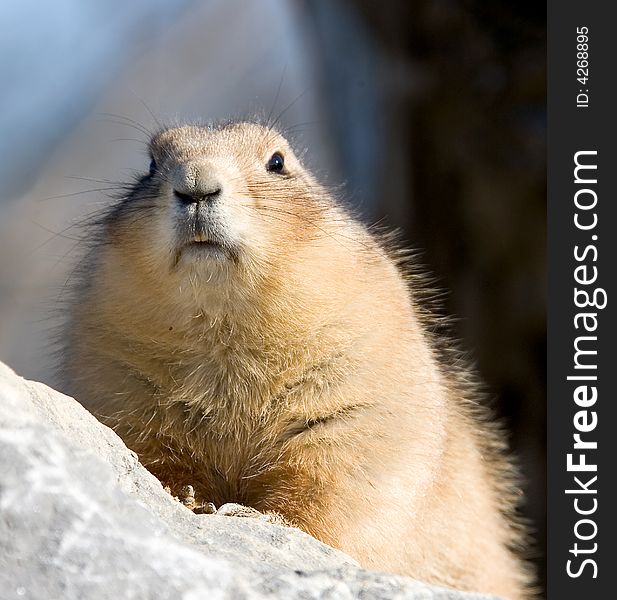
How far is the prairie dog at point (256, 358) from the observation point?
4609 millimetres

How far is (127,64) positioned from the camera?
12.5 meters

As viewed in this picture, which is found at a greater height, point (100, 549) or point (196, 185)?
point (196, 185)

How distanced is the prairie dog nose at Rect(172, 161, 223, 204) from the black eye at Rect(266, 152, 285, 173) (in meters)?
0.92

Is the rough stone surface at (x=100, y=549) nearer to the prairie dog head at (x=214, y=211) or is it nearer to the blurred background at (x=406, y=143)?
the prairie dog head at (x=214, y=211)

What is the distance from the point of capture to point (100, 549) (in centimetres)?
280

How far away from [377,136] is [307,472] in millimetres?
7139

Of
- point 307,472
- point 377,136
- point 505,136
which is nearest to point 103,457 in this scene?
point 307,472

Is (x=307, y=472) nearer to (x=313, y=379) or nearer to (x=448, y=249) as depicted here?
(x=313, y=379)

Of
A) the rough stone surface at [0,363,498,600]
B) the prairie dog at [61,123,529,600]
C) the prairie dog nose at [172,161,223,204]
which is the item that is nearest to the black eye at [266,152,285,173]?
the prairie dog at [61,123,529,600]

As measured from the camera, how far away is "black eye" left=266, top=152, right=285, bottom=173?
5457 millimetres

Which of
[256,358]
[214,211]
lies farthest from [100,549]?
[256,358]

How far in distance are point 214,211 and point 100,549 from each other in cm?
194

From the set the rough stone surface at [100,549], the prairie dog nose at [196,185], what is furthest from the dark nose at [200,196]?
the rough stone surface at [100,549]

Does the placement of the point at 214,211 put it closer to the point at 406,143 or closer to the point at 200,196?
the point at 200,196
